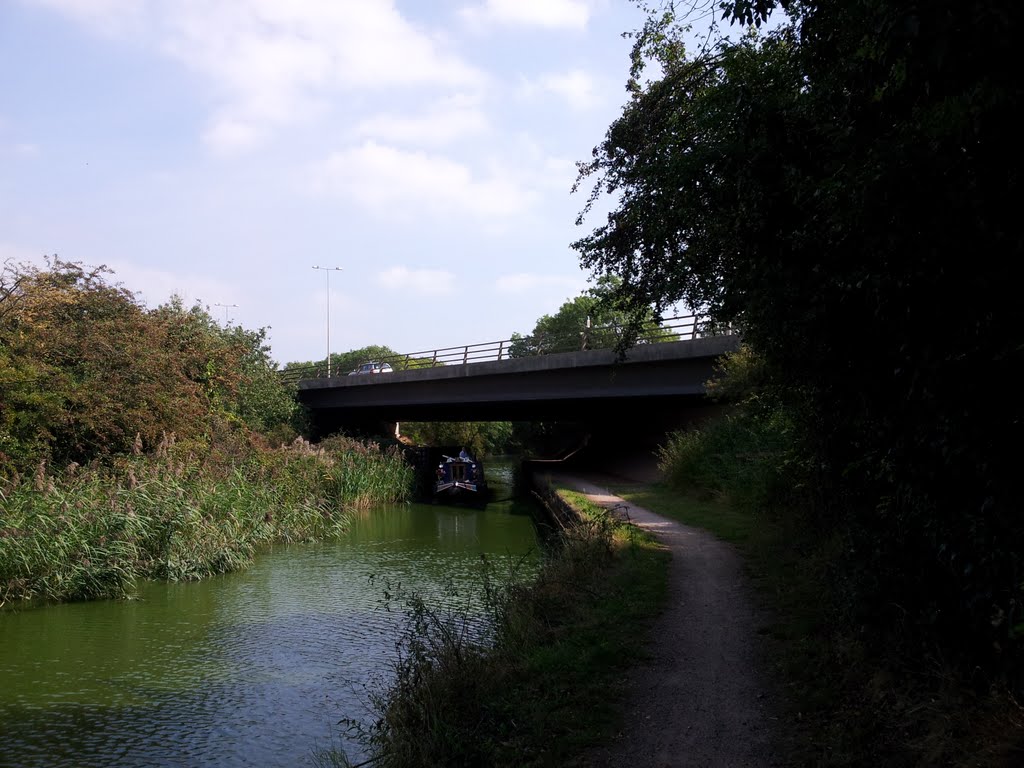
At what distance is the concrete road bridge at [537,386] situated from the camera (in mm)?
25453

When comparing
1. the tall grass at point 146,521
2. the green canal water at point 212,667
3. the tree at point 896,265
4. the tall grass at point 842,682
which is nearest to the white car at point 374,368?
the tall grass at point 146,521

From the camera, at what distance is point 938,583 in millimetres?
5289

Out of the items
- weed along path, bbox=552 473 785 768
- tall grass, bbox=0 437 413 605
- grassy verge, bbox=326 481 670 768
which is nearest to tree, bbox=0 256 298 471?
tall grass, bbox=0 437 413 605

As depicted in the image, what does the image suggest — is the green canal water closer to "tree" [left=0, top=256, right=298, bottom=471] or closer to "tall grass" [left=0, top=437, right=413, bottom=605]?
"tall grass" [left=0, top=437, right=413, bottom=605]

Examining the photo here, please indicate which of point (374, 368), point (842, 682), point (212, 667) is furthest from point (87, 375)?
point (374, 368)

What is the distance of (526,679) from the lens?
276 inches

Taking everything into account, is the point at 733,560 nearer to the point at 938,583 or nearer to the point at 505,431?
the point at 938,583

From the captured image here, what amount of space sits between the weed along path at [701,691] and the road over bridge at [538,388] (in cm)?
708

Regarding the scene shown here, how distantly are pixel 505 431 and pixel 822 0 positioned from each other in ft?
233

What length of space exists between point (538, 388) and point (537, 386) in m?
0.11

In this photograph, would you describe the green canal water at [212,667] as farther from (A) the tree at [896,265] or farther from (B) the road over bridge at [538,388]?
(B) the road over bridge at [538,388]

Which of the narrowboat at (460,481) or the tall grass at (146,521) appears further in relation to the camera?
the narrowboat at (460,481)

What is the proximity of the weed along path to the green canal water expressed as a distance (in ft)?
10.2

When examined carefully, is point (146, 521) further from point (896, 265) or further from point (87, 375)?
point (896, 265)
